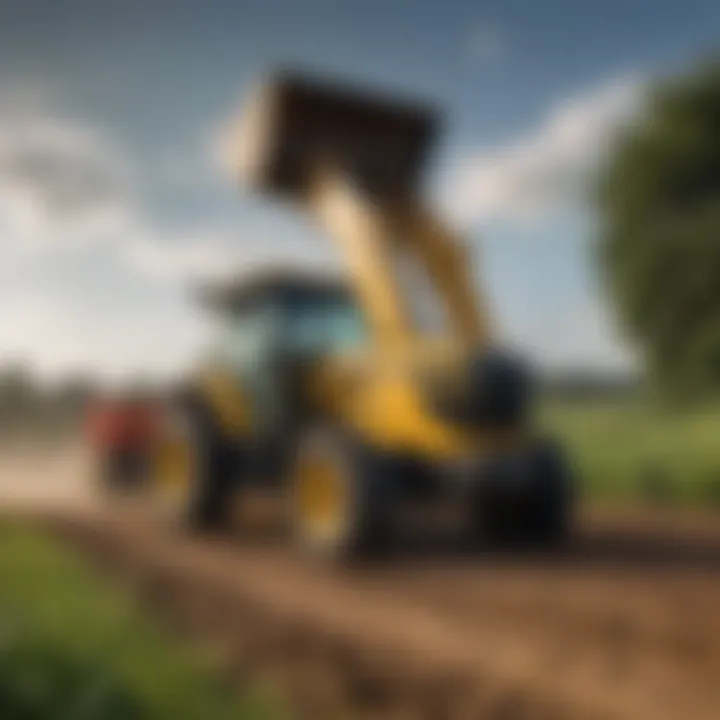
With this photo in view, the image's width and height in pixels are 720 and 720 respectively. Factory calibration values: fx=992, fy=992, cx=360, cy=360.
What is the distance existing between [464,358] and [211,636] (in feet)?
3.52

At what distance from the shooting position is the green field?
146 inches

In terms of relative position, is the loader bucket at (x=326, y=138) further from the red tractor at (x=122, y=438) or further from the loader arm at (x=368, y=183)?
the red tractor at (x=122, y=438)

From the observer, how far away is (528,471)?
110 inches

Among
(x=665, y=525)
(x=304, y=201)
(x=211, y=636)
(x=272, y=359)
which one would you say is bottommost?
(x=211, y=636)

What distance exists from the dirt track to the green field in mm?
515

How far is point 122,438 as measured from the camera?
3.73 meters

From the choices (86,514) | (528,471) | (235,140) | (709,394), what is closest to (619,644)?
(528,471)

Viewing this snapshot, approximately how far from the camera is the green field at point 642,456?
→ 3.72m

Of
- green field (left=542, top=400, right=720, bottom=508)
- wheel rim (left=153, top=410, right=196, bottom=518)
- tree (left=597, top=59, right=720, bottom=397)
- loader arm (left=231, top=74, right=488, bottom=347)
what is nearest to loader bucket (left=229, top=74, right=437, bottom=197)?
loader arm (left=231, top=74, right=488, bottom=347)

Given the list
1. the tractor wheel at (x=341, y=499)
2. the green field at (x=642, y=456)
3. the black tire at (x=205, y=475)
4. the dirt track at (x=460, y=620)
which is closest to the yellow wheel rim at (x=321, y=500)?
the tractor wheel at (x=341, y=499)

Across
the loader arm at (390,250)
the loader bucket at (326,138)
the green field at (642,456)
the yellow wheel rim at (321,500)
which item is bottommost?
the yellow wheel rim at (321,500)

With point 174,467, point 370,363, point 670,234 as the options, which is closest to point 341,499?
point 370,363

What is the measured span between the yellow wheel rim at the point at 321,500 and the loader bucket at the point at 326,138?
800mm

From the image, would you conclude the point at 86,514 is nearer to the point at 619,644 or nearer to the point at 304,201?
the point at 304,201
